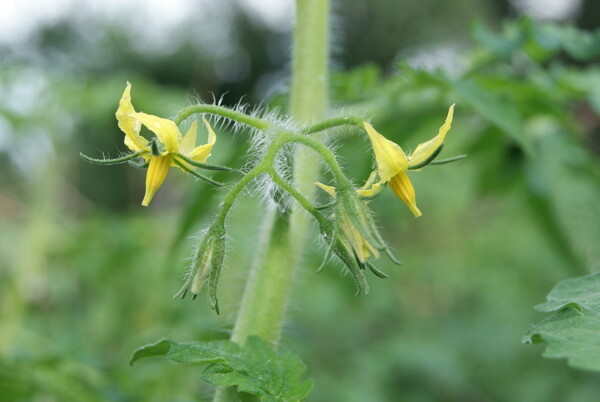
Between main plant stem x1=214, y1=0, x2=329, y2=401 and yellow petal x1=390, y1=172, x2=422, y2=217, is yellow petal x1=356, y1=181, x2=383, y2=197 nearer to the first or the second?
yellow petal x1=390, y1=172, x2=422, y2=217

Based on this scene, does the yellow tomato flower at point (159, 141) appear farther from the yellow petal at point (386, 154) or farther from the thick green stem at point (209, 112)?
the yellow petal at point (386, 154)

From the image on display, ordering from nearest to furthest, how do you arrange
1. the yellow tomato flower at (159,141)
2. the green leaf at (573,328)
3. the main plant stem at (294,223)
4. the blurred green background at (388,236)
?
the green leaf at (573,328), the yellow tomato flower at (159,141), the main plant stem at (294,223), the blurred green background at (388,236)

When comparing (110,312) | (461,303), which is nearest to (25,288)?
(110,312)

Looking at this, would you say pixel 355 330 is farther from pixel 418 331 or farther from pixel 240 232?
pixel 240 232

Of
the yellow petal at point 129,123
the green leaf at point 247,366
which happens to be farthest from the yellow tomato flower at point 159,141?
the green leaf at point 247,366

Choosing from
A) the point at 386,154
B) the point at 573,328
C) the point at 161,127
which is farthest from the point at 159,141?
the point at 573,328

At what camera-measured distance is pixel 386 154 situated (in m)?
0.67

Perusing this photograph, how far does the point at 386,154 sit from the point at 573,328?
24 cm

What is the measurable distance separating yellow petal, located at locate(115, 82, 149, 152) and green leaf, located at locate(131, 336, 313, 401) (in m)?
0.21

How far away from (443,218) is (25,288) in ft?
7.22

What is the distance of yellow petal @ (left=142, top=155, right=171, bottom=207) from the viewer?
68 cm

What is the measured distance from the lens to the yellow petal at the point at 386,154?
2.21 ft

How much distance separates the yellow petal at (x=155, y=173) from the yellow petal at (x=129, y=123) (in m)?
0.02

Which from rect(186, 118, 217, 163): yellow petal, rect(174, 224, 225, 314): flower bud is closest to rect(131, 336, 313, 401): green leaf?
rect(174, 224, 225, 314): flower bud
